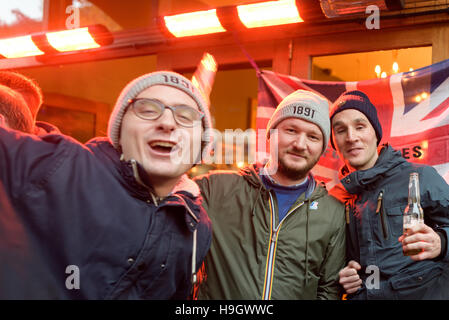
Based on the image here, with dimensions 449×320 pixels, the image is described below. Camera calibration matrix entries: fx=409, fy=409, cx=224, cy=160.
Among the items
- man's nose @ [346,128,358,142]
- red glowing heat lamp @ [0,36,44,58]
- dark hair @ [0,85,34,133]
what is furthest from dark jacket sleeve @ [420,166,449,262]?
red glowing heat lamp @ [0,36,44,58]

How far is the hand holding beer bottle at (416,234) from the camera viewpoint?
2.01m

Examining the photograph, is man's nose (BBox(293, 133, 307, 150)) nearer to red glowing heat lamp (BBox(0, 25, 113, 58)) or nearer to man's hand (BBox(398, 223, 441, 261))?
man's hand (BBox(398, 223, 441, 261))

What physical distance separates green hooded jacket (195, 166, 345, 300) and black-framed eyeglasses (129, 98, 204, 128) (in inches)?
35.5

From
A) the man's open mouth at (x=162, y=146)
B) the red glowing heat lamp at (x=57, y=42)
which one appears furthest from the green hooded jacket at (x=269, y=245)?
the red glowing heat lamp at (x=57, y=42)

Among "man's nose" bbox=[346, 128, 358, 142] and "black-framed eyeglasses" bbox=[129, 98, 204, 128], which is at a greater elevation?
"man's nose" bbox=[346, 128, 358, 142]

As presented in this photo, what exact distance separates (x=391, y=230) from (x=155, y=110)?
156cm

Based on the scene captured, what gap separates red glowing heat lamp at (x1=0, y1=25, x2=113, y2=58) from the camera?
4340 mm

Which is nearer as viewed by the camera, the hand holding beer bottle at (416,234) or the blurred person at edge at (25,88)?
the hand holding beer bottle at (416,234)

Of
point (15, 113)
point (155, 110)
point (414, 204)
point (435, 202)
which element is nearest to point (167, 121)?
A: point (155, 110)

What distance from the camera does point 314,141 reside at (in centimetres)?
247

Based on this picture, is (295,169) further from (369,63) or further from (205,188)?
(369,63)

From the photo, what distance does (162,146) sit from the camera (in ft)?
5.40

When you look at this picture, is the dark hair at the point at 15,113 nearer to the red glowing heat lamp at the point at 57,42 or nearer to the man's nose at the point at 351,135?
the man's nose at the point at 351,135
